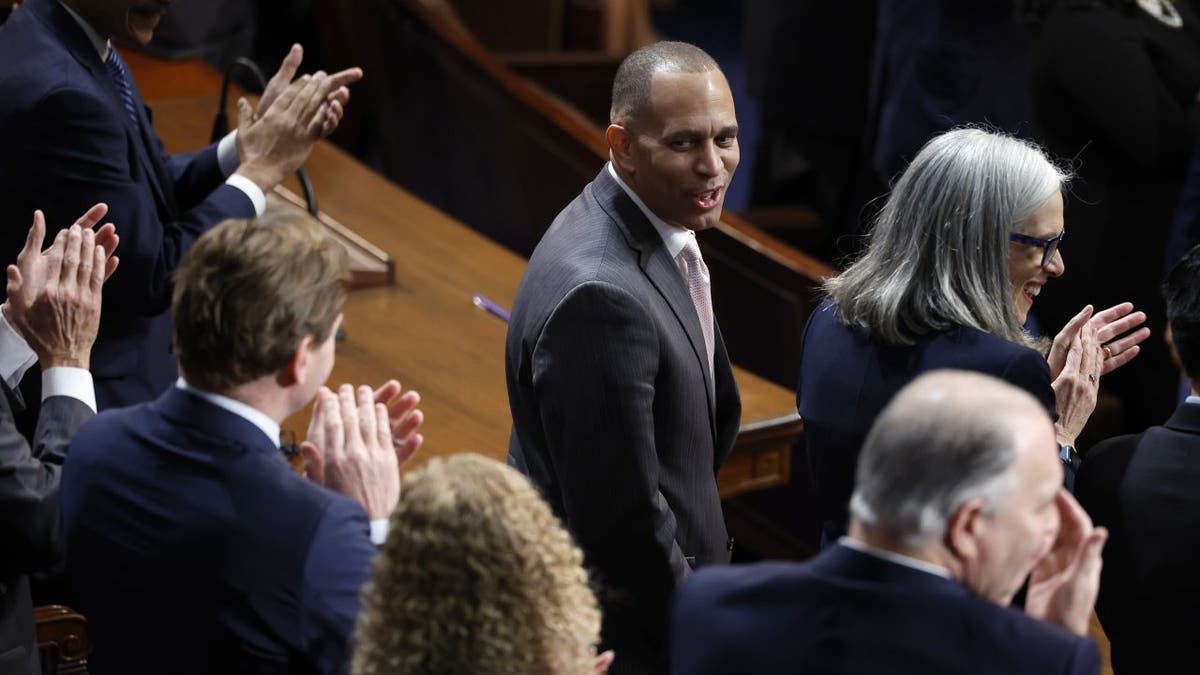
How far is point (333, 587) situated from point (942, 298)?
0.95 metres

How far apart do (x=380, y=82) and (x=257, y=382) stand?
11.6ft

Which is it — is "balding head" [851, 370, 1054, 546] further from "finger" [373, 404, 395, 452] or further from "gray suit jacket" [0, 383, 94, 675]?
"gray suit jacket" [0, 383, 94, 675]

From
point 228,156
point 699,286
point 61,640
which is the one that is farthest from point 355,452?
point 228,156

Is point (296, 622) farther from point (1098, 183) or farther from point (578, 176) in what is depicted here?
point (1098, 183)

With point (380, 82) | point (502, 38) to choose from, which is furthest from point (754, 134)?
point (380, 82)

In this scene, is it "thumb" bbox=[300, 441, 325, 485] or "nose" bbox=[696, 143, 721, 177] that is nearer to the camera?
"thumb" bbox=[300, 441, 325, 485]

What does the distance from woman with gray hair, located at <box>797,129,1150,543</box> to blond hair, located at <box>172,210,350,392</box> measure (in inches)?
32.1

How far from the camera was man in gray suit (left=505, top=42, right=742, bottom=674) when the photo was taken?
7.55 feet

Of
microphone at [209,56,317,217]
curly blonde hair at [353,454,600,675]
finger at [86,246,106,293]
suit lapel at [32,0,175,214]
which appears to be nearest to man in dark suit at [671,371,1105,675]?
curly blonde hair at [353,454,600,675]

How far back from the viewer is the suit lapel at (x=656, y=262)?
2.43 m

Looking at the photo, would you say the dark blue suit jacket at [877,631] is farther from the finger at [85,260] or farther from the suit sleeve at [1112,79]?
the suit sleeve at [1112,79]

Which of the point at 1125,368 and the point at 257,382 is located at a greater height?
the point at 257,382

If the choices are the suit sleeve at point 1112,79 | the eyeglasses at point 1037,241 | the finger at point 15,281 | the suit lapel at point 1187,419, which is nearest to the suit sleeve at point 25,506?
the finger at point 15,281

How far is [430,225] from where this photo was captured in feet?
13.6
